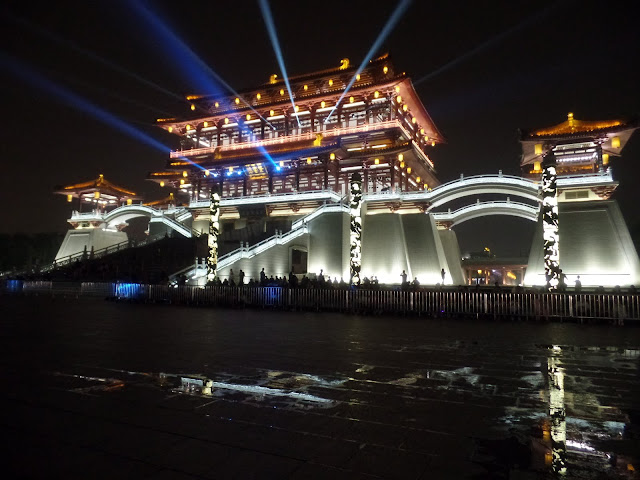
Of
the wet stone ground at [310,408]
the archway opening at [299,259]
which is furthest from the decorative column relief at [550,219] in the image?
the archway opening at [299,259]

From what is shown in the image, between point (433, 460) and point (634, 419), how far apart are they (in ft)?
8.28

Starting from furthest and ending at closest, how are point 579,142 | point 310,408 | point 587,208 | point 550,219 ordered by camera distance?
point 579,142 < point 587,208 < point 550,219 < point 310,408

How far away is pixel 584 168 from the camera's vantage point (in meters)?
27.2

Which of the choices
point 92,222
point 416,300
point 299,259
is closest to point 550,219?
point 416,300

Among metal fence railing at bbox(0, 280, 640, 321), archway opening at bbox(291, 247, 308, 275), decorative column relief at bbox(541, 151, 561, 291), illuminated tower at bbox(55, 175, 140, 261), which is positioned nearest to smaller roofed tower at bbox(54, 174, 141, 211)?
illuminated tower at bbox(55, 175, 140, 261)

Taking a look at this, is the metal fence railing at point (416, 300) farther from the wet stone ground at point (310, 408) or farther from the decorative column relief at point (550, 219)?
the decorative column relief at point (550, 219)

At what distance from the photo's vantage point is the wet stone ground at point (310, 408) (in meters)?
3.12

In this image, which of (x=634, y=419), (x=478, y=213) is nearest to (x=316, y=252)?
(x=478, y=213)

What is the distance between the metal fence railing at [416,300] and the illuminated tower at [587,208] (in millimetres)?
11210

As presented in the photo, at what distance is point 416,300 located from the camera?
15609 millimetres

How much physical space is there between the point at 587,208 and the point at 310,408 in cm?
2765

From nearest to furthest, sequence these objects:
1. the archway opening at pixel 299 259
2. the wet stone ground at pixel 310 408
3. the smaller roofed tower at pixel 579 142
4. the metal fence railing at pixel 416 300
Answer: the wet stone ground at pixel 310 408
the metal fence railing at pixel 416 300
the smaller roofed tower at pixel 579 142
the archway opening at pixel 299 259

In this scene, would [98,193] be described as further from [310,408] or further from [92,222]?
[310,408]

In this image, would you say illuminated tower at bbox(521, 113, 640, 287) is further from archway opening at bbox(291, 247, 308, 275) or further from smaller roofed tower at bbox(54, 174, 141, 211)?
smaller roofed tower at bbox(54, 174, 141, 211)
